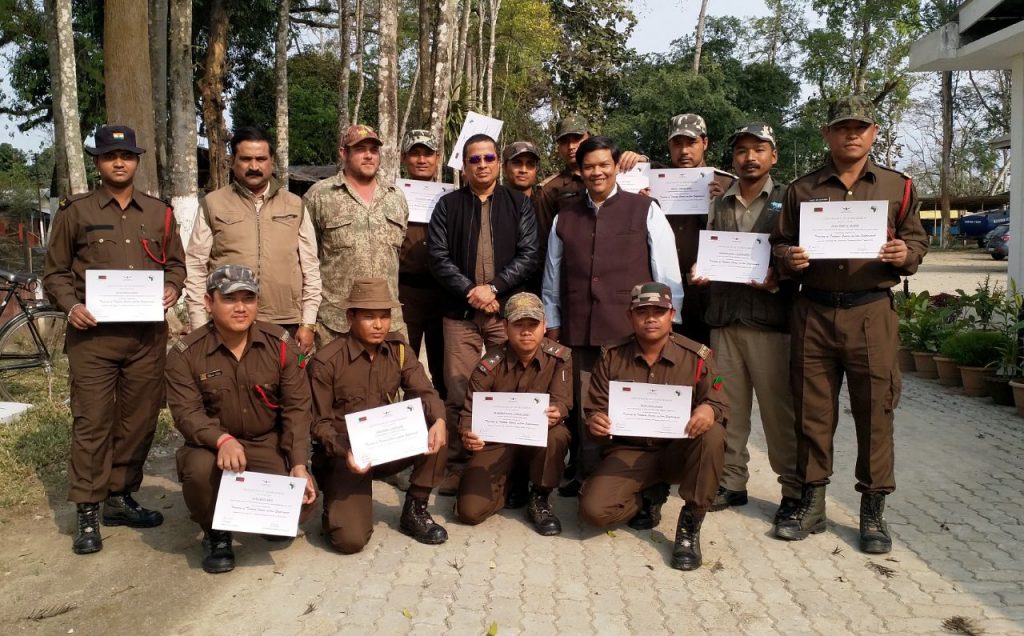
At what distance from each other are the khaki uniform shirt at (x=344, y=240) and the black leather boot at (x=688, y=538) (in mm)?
2158

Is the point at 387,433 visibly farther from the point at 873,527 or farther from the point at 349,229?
the point at 873,527

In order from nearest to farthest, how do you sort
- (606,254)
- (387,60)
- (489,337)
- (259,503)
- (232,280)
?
1. (259,503)
2. (232,280)
3. (606,254)
4. (489,337)
5. (387,60)

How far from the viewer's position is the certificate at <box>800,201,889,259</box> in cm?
434

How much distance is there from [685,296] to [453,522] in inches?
82.5

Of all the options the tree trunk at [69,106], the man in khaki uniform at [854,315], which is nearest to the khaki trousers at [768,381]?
the man in khaki uniform at [854,315]

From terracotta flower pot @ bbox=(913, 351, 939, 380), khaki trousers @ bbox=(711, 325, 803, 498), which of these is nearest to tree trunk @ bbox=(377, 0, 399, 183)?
khaki trousers @ bbox=(711, 325, 803, 498)

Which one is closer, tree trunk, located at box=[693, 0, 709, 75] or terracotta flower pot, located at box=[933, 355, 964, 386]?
terracotta flower pot, located at box=[933, 355, 964, 386]

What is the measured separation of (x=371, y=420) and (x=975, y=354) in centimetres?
665

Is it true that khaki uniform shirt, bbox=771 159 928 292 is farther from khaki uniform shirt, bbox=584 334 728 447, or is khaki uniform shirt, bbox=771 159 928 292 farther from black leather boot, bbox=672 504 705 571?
black leather boot, bbox=672 504 705 571

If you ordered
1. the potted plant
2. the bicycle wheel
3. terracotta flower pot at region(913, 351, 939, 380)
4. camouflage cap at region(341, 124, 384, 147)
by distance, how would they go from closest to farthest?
camouflage cap at region(341, 124, 384, 147), the bicycle wheel, the potted plant, terracotta flower pot at region(913, 351, 939, 380)

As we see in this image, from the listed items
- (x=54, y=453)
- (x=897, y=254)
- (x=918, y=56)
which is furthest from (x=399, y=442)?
(x=918, y=56)

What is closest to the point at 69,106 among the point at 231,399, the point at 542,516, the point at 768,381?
the point at 231,399

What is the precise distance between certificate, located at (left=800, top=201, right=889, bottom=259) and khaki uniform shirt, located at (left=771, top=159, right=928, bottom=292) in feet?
0.31

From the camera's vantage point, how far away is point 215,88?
1975 cm
